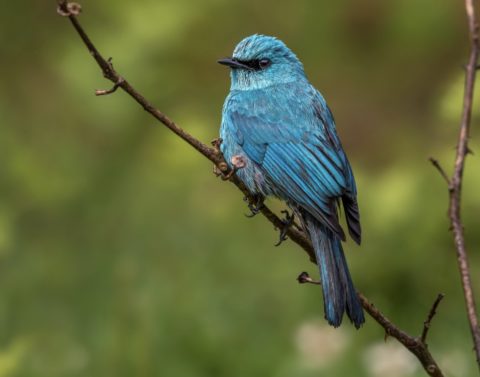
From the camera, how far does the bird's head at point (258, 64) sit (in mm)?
5066

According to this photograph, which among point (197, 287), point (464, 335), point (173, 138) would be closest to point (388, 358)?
point (464, 335)

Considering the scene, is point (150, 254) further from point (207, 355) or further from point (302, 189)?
point (302, 189)

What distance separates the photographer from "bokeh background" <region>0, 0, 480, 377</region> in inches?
216

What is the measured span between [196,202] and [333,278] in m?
3.71

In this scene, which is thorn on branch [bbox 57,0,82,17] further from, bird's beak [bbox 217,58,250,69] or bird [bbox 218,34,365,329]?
bird's beak [bbox 217,58,250,69]

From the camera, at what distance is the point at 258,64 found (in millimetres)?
5113

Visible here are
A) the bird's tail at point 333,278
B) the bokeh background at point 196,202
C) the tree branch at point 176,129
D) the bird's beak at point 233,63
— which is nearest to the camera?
the tree branch at point 176,129

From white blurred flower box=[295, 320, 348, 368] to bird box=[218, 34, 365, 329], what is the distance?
982 millimetres

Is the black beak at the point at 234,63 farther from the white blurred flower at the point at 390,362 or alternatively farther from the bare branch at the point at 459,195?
the bare branch at the point at 459,195

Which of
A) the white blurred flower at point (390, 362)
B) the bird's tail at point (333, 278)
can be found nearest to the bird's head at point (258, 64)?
the bird's tail at point (333, 278)

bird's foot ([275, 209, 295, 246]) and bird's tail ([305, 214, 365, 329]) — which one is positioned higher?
bird's foot ([275, 209, 295, 246])

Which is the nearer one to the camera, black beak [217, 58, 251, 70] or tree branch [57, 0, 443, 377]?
tree branch [57, 0, 443, 377]

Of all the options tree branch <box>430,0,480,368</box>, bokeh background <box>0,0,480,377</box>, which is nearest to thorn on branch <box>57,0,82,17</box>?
tree branch <box>430,0,480,368</box>

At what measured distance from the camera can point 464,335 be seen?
5.69m
